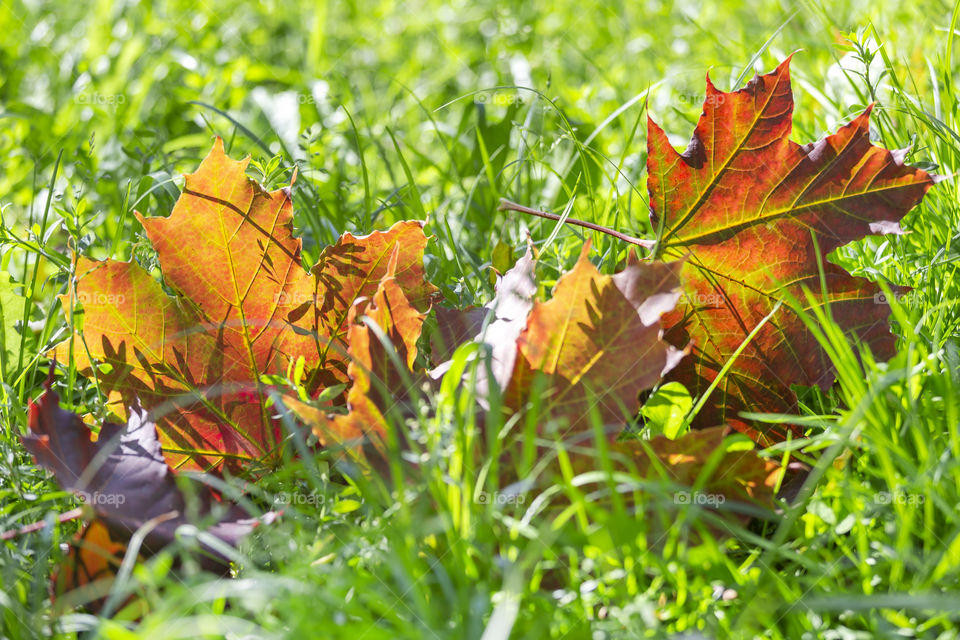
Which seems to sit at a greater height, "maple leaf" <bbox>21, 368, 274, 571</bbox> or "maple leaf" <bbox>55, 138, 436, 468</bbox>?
"maple leaf" <bbox>55, 138, 436, 468</bbox>

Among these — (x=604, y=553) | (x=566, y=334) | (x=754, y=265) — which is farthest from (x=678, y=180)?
(x=604, y=553)

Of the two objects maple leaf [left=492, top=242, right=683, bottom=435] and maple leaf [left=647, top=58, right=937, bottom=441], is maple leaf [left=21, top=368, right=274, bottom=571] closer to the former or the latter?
maple leaf [left=492, top=242, right=683, bottom=435]

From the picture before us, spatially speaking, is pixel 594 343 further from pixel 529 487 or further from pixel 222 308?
pixel 222 308

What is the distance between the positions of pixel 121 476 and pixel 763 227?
102 centimetres

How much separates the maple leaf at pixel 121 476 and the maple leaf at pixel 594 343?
1.39ft

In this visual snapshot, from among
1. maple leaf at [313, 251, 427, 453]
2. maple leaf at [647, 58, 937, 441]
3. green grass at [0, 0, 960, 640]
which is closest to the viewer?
green grass at [0, 0, 960, 640]

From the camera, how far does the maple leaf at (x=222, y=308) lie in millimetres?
1286

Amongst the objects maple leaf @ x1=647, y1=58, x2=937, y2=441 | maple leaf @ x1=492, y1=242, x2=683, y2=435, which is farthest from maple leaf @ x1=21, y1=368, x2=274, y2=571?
maple leaf @ x1=647, y1=58, x2=937, y2=441

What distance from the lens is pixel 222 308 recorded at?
1.35m

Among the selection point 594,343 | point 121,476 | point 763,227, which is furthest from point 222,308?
point 763,227

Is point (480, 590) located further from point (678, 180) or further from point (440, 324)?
point (678, 180)

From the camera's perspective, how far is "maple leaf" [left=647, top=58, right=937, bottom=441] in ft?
4.04

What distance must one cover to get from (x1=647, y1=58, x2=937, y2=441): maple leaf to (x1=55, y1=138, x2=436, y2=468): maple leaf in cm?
43

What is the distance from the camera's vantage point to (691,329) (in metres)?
1.34
